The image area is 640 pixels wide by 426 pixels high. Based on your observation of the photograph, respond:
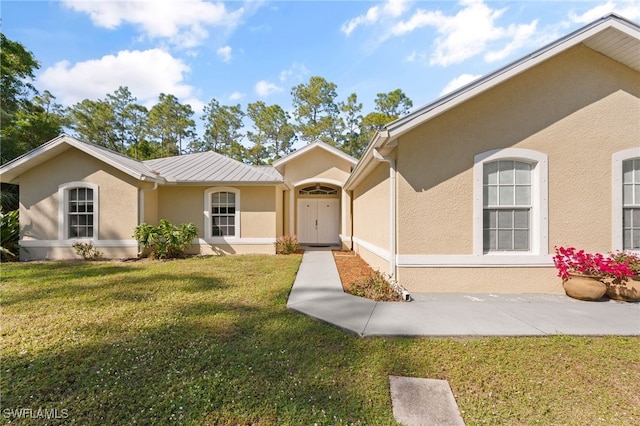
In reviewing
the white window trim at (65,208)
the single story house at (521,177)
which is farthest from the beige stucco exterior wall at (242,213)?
the single story house at (521,177)

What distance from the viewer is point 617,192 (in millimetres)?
5699

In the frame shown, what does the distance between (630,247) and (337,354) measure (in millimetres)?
7007

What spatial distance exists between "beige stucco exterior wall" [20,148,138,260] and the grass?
5639mm

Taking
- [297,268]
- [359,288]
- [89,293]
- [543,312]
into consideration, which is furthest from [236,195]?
[543,312]

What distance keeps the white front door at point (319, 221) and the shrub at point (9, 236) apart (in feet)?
37.3

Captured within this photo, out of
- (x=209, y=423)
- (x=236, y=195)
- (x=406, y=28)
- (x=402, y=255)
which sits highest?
(x=406, y=28)

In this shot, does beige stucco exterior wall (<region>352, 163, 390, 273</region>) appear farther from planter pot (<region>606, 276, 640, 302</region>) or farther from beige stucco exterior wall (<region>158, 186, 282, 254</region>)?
planter pot (<region>606, 276, 640, 302</region>)

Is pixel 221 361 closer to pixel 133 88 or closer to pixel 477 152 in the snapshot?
pixel 477 152

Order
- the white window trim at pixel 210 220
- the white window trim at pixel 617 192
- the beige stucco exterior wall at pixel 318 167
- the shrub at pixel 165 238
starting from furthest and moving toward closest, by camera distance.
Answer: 1. the beige stucco exterior wall at pixel 318 167
2. the white window trim at pixel 210 220
3. the shrub at pixel 165 238
4. the white window trim at pixel 617 192

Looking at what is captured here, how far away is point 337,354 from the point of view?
11.0ft

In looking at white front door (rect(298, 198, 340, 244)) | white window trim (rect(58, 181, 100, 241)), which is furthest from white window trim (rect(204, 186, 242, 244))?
white front door (rect(298, 198, 340, 244))

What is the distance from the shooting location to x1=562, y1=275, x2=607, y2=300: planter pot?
519cm

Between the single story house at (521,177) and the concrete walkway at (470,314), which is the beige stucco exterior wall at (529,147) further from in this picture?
the concrete walkway at (470,314)

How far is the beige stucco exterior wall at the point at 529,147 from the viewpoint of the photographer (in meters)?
5.75
